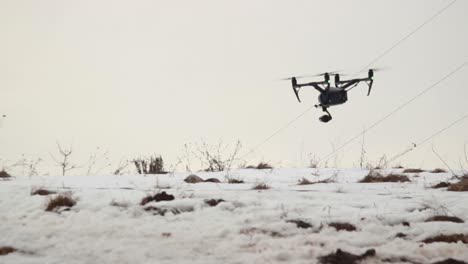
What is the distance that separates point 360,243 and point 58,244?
238cm

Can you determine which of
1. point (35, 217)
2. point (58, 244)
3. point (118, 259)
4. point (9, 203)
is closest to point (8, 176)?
point (9, 203)

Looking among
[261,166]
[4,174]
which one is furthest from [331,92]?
[4,174]

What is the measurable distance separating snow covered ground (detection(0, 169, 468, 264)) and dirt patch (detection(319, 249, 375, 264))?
0.05m

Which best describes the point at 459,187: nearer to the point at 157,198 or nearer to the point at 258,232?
the point at 258,232

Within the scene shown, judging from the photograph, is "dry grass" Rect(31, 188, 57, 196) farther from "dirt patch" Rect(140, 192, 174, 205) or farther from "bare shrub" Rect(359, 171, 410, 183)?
"bare shrub" Rect(359, 171, 410, 183)

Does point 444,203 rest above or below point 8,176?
below

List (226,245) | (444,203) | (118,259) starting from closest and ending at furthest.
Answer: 1. (118,259)
2. (226,245)
3. (444,203)

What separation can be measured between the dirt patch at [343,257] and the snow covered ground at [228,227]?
5cm

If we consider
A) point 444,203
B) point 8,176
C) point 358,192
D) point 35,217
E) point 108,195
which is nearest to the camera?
point 35,217

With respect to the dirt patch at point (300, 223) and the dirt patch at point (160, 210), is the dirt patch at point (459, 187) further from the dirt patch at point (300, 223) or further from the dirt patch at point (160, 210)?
the dirt patch at point (160, 210)

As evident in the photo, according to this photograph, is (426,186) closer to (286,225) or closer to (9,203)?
(286,225)

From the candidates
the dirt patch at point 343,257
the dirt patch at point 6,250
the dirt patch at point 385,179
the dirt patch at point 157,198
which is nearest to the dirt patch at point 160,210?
the dirt patch at point 157,198

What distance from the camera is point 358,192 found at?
236 inches

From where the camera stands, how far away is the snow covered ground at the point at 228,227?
3424mm
